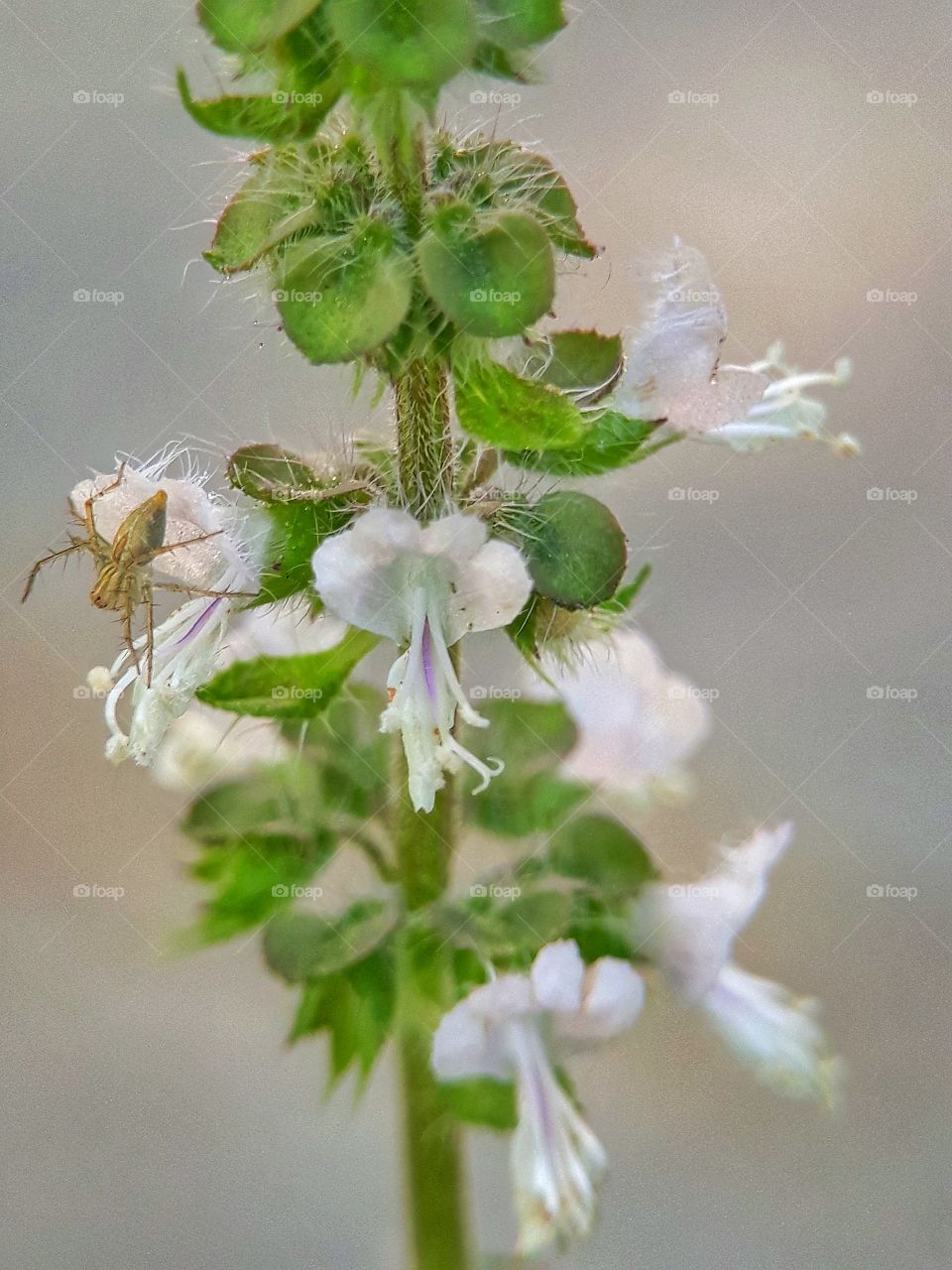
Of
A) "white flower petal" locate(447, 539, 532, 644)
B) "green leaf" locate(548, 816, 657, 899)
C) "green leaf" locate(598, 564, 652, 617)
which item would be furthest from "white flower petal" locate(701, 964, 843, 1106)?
"white flower petal" locate(447, 539, 532, 644)

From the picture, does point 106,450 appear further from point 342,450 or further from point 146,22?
point 342,450

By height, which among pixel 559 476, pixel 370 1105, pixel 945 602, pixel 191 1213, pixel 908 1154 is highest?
pixel 559 476

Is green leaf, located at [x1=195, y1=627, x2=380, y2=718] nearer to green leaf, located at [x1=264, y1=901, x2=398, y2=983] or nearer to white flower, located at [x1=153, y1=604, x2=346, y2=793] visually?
white flower, located at [x1=153, y1=604, x2=346, y2=793]

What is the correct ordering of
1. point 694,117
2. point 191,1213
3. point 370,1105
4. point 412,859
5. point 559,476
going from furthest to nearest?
point 694,117 < point 191,1213 < point 370,1105 < point 412,859 < point 559,476

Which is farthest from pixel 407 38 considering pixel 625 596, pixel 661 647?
pixel 661 647

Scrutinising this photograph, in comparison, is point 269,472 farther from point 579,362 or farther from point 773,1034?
point 773,1034

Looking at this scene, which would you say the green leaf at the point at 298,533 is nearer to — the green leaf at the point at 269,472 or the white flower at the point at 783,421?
the green leaf at the point at 269,472

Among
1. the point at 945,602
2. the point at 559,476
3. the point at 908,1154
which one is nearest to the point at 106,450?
the point at 559,476
